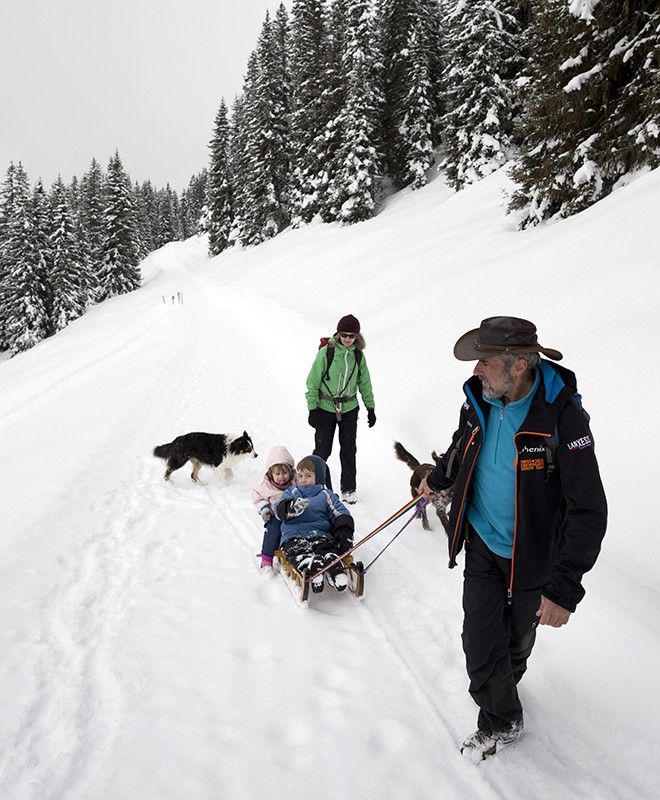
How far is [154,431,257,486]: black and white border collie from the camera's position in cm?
650

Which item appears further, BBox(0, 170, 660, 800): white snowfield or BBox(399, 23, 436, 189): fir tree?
BBox(399, 23, 436, 189): fir tree

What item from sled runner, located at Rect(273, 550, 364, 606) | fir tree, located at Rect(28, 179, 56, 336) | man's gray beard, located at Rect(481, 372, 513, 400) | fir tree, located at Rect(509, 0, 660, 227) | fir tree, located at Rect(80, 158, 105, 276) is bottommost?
sled runner, located at Rect(273, 550, 364, 606)

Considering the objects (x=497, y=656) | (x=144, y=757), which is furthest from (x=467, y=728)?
(x=144, y=757)

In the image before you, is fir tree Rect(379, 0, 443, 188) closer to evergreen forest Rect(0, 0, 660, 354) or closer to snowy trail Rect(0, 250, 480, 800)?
evergreen forest Rect(0, 0, 660, 354)

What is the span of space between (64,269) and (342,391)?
40639mm

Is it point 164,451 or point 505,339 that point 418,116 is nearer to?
point 164,451

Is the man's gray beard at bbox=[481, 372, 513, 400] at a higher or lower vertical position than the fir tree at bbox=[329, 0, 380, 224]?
lower

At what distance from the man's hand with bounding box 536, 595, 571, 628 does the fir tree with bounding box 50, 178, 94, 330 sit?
4265 cm

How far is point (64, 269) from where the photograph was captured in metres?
38.4

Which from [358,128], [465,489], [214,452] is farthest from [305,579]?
[358,128]

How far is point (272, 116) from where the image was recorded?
38406mm

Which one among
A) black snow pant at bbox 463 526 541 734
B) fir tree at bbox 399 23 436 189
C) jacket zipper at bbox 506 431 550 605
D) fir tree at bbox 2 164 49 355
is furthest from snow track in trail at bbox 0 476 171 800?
fir tree at bbox 2 164 49 355

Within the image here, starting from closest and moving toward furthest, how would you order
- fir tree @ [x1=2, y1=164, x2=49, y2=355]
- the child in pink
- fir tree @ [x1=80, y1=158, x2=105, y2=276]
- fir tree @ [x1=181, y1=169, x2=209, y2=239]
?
the child in pink → fir tree @ [x1=2, y1=164, x2=49, y2=355] → fir tree @ [x1=80, y1=158, x2=105, y2=276] → fir tree @ [x1=181, y1=169, x2=209, y2=239]

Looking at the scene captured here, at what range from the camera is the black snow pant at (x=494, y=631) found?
250 centimetres
